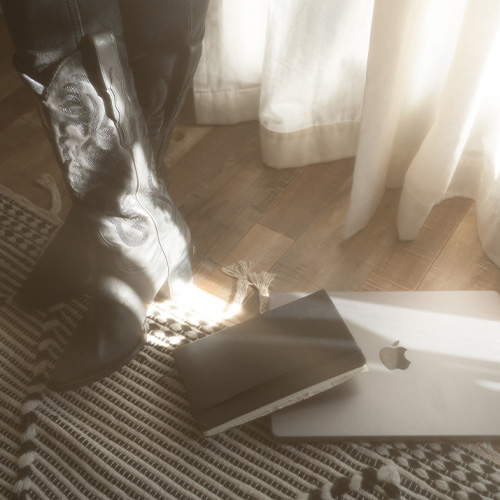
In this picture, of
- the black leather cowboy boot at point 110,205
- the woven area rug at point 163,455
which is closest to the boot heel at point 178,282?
the black leather cowboy boot at point 110,205

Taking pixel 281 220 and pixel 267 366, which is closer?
pixel 267 366

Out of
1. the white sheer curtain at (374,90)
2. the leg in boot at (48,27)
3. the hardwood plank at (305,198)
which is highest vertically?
the leg in boot at (48,27)

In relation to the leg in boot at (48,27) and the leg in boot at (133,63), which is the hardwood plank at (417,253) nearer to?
the leg in boot at (133,63)

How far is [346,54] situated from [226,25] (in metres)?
0.26

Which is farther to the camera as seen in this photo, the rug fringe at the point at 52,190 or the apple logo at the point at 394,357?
the rug fringe at the point at 52,190

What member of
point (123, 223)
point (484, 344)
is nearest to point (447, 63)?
point (484, 344)

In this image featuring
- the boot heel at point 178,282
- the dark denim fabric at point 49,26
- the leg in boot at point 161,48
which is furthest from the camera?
the boot heel at point 178,282

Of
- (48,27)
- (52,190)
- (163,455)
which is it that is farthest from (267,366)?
(52,190)

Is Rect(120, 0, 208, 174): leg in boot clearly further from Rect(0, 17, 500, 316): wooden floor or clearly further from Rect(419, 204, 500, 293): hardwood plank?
Rect(419, 204, 500, 293): hardwood plank

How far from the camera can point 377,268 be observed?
109cm

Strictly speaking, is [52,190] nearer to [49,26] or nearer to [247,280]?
[247,280]

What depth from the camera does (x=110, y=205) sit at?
835mm

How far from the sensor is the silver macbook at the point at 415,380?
0.85 metres

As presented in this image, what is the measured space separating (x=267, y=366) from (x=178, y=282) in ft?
0.86
